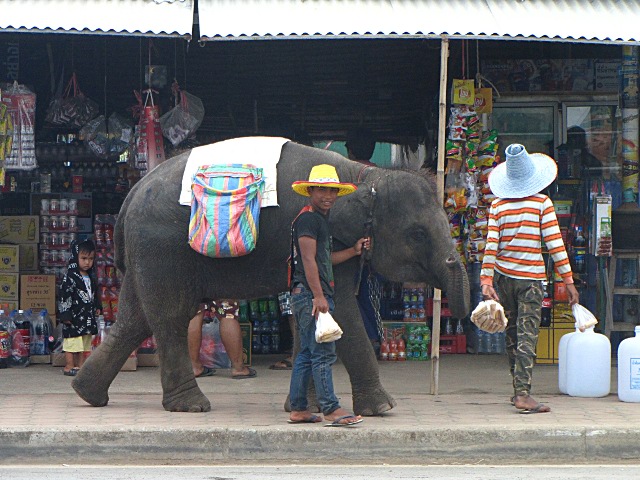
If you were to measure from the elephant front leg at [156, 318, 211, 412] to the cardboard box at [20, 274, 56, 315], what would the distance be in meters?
3.29

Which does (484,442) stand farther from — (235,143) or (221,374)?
(221,374)

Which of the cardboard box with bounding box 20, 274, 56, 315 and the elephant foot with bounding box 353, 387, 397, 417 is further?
the cardboard box with bounding box 20, 274, 56, 315

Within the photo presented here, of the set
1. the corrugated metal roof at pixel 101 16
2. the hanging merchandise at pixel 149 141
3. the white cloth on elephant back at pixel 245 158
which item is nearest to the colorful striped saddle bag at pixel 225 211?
the white cloth on elephant back at pixel 245 158

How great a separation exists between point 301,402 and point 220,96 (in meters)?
5.26

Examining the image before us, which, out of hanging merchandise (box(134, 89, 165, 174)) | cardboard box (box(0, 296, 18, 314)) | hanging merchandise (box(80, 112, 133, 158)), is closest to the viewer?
hanging merchandise (box(134, 89, 165, 174))

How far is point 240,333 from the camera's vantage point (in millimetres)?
10531

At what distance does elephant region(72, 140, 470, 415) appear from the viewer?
8320mm

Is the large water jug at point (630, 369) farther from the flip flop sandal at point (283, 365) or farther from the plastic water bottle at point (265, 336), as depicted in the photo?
the plastic water bottle at point (265, 336)

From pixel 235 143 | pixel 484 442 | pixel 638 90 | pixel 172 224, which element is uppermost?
pixel 638 90

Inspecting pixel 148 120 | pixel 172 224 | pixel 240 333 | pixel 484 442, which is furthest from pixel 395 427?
pixel 148 120

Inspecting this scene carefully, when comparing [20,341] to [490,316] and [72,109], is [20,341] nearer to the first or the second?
[72,109]

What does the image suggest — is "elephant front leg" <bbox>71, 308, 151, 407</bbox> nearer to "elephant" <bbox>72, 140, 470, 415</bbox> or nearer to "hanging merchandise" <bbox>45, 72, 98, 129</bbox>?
"elephant" <bbox>72, 140, 470, 415</bbox>

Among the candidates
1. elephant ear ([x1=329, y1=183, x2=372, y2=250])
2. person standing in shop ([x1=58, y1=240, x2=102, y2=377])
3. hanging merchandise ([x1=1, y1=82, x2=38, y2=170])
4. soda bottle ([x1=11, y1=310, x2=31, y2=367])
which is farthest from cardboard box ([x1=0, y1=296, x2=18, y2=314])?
elephant ear ([x1=329, y1=183, x2=372, y2=250])

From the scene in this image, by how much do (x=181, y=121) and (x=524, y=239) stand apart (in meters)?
3.81
